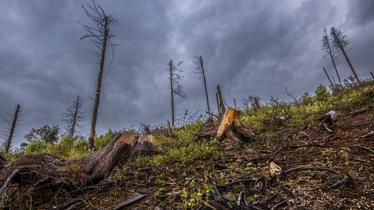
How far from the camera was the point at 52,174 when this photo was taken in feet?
12.3

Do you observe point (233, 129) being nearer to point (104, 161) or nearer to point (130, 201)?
point (104, 161)

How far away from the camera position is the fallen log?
345 centimetres

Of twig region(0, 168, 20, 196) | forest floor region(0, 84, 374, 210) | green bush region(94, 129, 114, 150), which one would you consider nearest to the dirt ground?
forest floor region(0, 84, 374, 210)

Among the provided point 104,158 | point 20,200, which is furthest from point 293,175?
point 20,200

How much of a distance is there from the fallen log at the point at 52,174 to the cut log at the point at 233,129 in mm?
3563

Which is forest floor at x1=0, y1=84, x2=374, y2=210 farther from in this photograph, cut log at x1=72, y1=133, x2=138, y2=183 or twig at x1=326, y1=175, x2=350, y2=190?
cut log at x1=72, y1=133, x2=138, y2=183

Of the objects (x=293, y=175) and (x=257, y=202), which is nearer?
(x=257, y=202)

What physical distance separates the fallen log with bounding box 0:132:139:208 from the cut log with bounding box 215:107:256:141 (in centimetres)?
356

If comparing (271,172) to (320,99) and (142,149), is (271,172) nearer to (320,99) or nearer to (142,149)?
(142,149)

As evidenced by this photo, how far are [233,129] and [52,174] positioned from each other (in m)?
5.13

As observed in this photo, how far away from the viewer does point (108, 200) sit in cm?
343

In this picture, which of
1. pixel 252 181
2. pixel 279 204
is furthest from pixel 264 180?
pixel 279 204

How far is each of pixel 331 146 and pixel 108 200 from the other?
13.5 feet

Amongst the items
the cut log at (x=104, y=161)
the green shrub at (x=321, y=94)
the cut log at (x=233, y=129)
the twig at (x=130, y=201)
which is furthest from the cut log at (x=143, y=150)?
the green shrub at (x=321, y=94)
